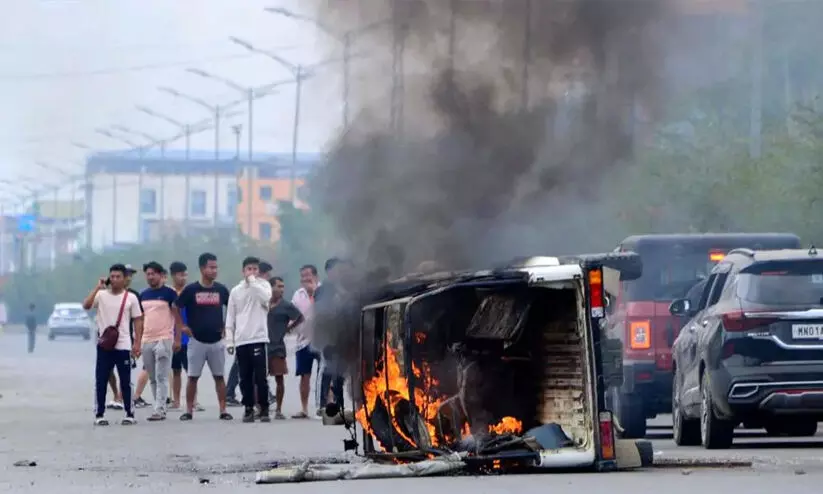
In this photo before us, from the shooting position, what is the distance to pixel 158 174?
13075cm

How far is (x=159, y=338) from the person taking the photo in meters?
22.8

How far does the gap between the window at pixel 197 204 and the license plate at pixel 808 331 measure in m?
119

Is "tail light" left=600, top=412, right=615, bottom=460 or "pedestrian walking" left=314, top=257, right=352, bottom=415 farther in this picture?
"pedestrian walking" left=314, top=257, right=352, bottom=415

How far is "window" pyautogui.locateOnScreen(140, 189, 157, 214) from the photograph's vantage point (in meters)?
138

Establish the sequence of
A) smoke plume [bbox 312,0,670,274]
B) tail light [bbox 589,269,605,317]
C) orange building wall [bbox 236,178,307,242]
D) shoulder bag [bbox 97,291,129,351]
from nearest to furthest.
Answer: tail light [bbox 589,269,605,317] → smoke plume [bbox 312,0,670,274] → shoulder bag [bbox 97,291,129,351] → orange building wall [bbox 236,178,307,242]

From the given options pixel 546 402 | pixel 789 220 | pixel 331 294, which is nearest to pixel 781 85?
pixel 789 220

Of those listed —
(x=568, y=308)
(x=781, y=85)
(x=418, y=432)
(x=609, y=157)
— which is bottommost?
(x=418, y=432)

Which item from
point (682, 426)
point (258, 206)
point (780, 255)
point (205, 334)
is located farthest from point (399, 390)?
point (258, 206)

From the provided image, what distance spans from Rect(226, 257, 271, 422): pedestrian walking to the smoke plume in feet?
9.72

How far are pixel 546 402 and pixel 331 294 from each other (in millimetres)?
3399

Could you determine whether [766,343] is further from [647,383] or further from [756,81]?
[756,81]

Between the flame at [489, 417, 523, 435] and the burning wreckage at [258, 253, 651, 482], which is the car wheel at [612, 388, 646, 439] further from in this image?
the flame at [489, 417, 523, 435]

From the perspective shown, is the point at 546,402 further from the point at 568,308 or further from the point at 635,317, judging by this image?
the point at 635,317

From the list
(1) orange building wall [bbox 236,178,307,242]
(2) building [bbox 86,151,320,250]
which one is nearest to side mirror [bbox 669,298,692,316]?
(1) orange building wall [bbox 236,178,307,242]
